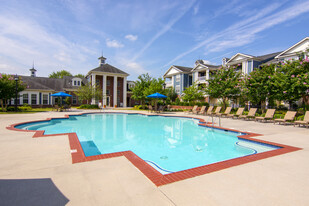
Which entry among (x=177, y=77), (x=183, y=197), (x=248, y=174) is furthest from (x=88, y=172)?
(x=177, y=77)

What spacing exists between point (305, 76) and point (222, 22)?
773 centimetres

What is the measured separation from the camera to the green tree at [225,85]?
1857 cm

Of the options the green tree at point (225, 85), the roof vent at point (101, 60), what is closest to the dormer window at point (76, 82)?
the roof vent at point (101, 60)

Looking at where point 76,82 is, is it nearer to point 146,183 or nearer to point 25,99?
point 25,99

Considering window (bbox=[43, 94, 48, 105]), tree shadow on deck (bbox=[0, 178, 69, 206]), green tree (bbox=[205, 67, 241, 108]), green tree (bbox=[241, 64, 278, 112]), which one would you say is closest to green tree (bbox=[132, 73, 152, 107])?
green tree (bbox=[205, 67, 241, 108])

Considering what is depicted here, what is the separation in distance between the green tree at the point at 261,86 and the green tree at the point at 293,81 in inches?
22.2

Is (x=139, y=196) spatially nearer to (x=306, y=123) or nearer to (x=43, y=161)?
(x=43, y=161)

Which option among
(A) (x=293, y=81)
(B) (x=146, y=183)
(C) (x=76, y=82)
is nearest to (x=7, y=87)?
(C) (x=76, y=82)

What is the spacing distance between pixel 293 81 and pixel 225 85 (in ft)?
21.6

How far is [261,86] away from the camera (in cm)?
1569

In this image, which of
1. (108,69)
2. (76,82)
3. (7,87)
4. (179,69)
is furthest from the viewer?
(179,69)

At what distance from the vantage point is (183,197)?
7.70ft

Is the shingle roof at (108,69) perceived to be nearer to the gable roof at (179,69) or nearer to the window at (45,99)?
the window at (45,99)

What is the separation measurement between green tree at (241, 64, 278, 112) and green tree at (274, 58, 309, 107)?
56 centimetres
